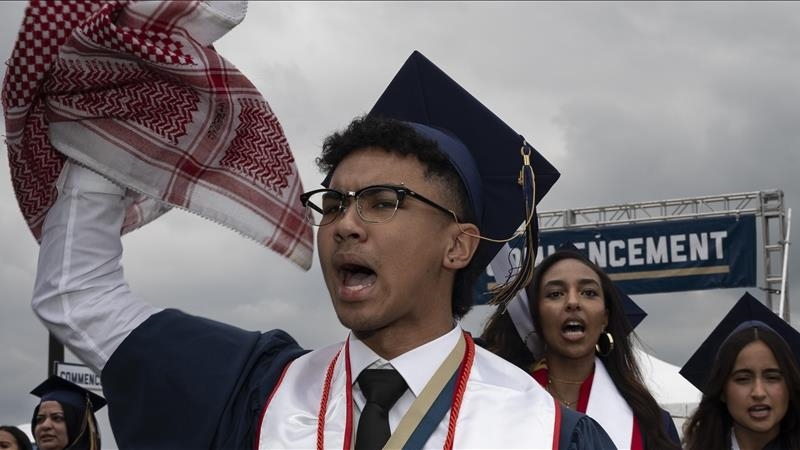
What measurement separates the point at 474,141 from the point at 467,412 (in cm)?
81

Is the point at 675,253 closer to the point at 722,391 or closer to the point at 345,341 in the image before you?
the point at 722,391

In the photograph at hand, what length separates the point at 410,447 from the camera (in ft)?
7.87

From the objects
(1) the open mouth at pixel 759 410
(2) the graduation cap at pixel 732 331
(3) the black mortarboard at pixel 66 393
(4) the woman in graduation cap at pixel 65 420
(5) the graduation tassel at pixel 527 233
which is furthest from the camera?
(3) the black mortarboard at pixel 66 393

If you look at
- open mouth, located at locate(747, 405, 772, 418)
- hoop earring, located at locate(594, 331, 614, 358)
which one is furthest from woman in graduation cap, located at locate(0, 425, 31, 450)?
open mouth, located at locate(747, 405, 772, 418)

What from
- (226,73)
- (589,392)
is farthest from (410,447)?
(589,392)

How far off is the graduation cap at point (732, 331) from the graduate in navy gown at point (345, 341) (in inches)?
133

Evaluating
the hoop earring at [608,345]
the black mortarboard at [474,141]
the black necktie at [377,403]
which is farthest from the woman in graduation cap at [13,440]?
the black necktie at [377,403]

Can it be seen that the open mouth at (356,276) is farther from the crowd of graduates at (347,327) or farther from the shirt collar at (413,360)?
the shirt collar at (413,360)

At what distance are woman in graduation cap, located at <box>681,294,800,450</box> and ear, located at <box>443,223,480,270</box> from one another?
275 centimetres

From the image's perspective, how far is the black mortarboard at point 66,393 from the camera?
7.51 metres

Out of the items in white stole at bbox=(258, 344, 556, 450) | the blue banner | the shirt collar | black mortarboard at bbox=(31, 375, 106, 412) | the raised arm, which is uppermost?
the blue banner

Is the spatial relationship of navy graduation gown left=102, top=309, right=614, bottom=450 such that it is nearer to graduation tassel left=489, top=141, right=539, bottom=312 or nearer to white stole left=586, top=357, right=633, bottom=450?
graduation tassel left=489, top=141, right=539, bottom=312

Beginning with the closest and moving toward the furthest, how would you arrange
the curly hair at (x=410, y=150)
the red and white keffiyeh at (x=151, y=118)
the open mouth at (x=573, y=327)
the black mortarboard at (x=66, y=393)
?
the red and white keffiyeh at (x=151, y=118) → the curly hair at (x=410, y=150) → the open mouth at (x=573, y=327) → the black mortarboard at (x=66, y=393)

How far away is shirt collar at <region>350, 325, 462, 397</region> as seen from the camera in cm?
252
